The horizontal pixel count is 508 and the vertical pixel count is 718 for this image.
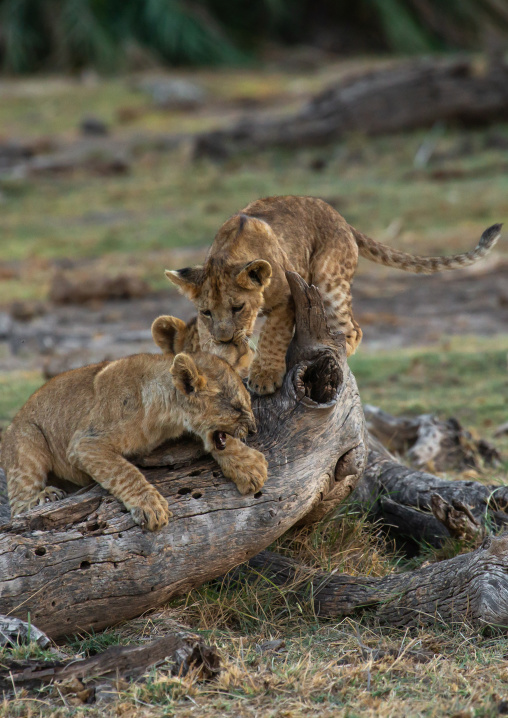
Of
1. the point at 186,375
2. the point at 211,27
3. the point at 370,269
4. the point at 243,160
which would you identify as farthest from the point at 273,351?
the point at 211,27

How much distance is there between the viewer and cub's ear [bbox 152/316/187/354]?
18.7 ft

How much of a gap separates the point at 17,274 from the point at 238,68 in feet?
64.0

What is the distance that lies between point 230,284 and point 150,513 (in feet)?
5.77

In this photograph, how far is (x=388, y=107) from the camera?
20.5m

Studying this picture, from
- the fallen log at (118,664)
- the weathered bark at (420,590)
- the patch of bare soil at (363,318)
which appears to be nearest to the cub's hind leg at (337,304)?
the weathered bark at (420,590)

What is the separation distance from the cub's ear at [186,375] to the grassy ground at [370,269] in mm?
1090

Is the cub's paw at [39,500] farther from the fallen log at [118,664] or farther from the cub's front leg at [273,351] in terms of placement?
the cub's front leg at [273,351]

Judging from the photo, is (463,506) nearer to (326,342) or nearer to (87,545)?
(326,342)

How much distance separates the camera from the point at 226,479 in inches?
193

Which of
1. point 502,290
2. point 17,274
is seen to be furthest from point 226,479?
point 17,274

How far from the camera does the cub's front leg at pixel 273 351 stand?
5.70m

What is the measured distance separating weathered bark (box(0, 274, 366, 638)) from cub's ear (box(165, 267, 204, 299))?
0.72 meters

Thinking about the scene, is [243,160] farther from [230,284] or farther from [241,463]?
[241,463]

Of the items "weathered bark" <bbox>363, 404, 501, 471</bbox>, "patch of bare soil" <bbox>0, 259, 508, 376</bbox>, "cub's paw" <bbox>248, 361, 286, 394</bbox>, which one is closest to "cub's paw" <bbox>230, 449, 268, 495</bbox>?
"cub's paw" <bbox>248, 361, 286, 394</bbox>
